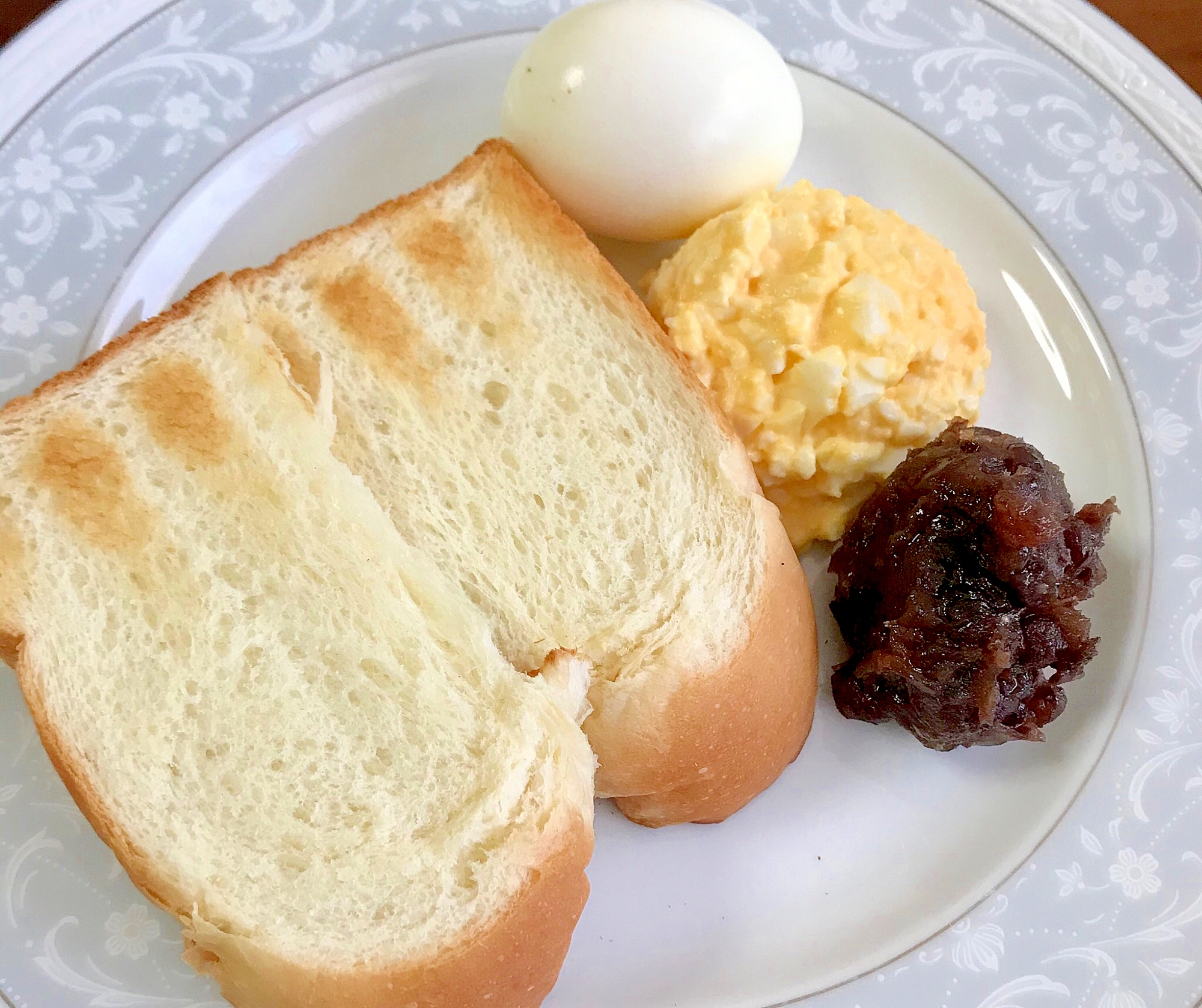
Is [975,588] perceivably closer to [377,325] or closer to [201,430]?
[377,325]

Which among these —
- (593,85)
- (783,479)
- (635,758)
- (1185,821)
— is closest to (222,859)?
(635,758)

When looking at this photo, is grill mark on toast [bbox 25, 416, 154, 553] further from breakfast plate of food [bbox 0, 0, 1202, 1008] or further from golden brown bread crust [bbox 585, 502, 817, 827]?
golden brown bread crust [bbox 585, 502, 817, 827]

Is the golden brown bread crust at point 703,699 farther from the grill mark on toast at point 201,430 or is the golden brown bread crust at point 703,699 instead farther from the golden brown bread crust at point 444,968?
the grill mark on toast at point 201,430

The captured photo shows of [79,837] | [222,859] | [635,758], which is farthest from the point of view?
[79,837]

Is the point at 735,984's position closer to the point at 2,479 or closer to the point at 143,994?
the point at 143,994

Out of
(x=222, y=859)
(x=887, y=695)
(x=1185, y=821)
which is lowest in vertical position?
(x=1185, y=821)

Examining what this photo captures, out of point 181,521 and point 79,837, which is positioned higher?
point 181,521

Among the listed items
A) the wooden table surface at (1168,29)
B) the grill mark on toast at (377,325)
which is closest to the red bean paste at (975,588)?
the grill mark on toast at (377,325)

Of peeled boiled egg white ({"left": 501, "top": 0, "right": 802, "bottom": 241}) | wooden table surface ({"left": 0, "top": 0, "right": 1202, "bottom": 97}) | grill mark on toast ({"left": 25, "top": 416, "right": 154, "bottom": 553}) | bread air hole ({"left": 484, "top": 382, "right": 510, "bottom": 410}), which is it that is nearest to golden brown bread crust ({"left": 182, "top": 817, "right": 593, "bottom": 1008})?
grill mark on toast ({"left": 25, "top": 416, "right": 154, "bottom": 553})

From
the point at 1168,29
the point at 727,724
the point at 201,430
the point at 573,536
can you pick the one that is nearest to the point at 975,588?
the point at 727,724
